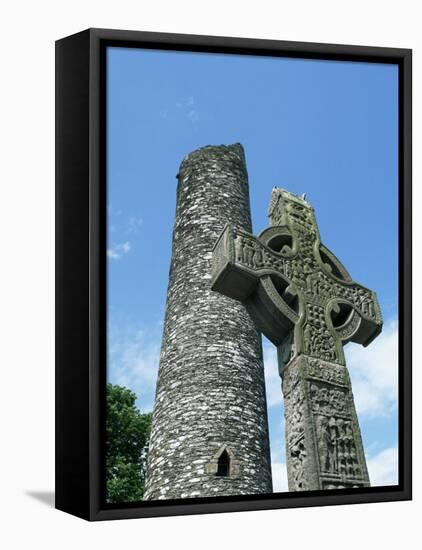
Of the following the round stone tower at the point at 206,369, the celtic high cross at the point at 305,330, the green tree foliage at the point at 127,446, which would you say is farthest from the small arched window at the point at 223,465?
the celtic high cross at the point at 305,330

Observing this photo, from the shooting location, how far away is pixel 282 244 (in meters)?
9.20

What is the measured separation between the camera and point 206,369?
11062 mm

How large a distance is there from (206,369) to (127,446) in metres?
2.24

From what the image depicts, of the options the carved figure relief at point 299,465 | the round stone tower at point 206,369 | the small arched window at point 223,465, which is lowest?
the carved figure relief at point 299,465

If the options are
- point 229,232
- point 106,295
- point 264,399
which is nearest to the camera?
point 106,295

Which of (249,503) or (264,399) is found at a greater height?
(264,399)

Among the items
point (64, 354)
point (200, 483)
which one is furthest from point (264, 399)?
point (64, 354)

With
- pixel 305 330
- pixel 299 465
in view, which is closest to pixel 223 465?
pixel 299 465

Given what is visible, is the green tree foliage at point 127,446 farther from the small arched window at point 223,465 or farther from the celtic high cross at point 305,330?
the celtic high cross at point 305,330

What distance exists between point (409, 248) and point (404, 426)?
3.80 ft

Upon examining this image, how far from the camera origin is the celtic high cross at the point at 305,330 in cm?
867

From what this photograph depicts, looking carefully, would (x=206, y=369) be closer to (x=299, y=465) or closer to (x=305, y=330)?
(x=305, y=330)

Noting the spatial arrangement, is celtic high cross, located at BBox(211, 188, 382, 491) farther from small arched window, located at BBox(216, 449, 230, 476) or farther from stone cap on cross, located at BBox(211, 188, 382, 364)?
small arched window, located at BBox(216, 449, 230, 476)

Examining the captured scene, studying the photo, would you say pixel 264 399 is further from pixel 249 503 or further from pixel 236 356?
pixel 249 503
